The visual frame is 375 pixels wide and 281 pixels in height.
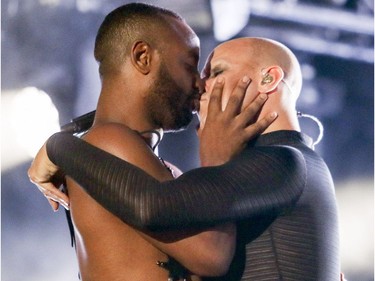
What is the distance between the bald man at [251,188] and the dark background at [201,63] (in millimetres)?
1935

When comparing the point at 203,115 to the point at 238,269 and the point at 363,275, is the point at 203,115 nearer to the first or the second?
the point at 238,269

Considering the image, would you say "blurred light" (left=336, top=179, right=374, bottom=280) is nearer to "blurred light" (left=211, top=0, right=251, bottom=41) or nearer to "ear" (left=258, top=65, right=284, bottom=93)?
"blurred light" (left=211, top=0, right=251, bottom=41)

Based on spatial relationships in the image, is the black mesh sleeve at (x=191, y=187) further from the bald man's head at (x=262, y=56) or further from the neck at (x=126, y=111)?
the bald man's head at (x=262, y=56)

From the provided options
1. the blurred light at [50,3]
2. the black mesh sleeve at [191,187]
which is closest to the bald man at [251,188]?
the black mesh sleeve at [191,187]

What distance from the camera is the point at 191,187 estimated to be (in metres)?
2.10

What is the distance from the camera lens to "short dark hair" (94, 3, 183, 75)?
2.49 metres

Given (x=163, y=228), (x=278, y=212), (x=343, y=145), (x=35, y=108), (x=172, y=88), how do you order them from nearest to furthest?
(x=163, y=228) < (x=278, y=212) < (x=172, y=88) < (x=35, y=108) < (x=343, y=145)

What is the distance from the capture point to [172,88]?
2475mm

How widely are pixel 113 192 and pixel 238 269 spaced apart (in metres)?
0.45

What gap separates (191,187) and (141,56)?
1.78 ft

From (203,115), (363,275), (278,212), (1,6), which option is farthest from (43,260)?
(278,212)

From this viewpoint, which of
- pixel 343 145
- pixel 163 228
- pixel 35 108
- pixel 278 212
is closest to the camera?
pixel 163 228

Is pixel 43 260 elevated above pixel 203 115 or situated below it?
below

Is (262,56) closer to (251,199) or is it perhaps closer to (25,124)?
(251,199)
